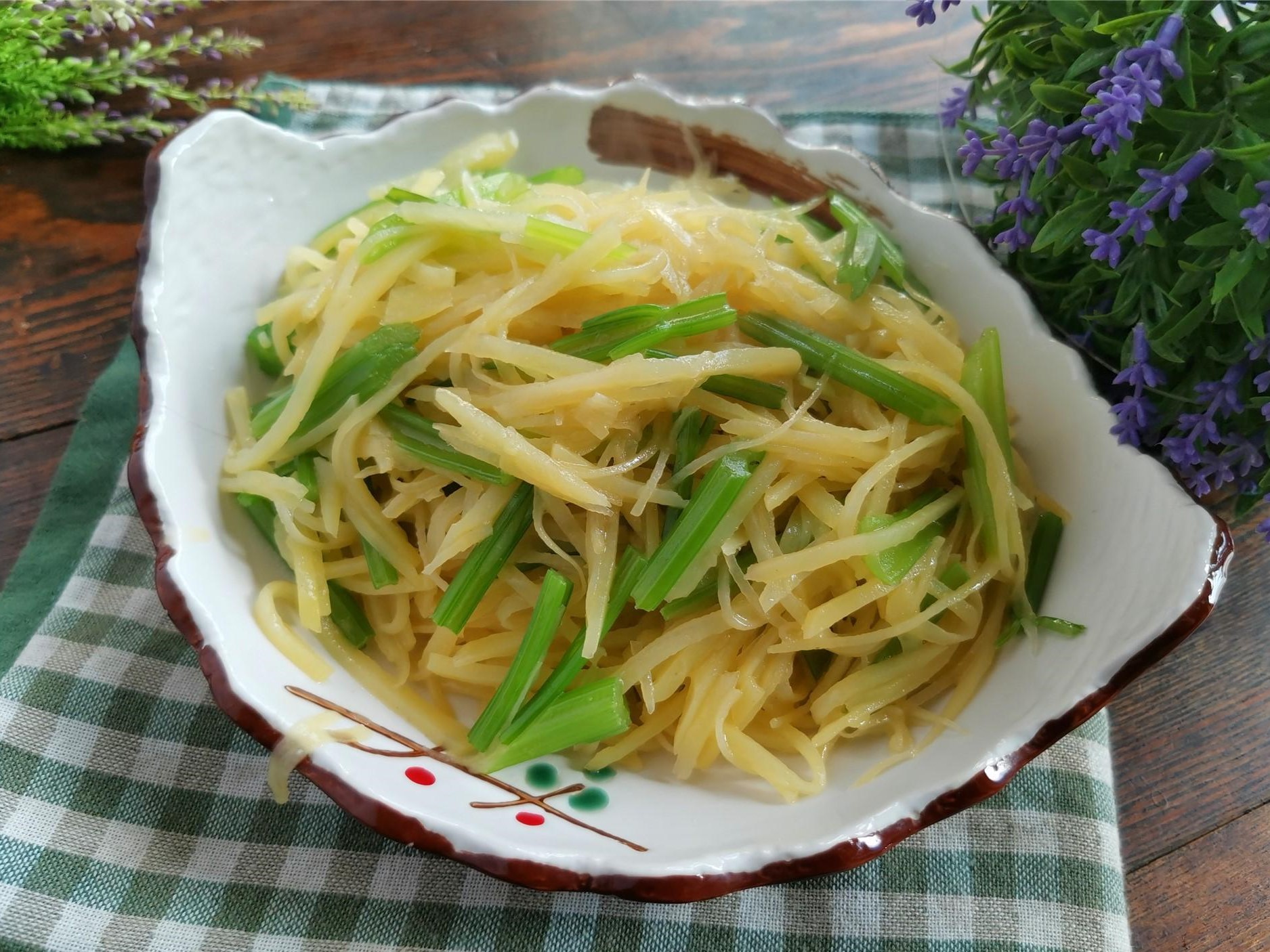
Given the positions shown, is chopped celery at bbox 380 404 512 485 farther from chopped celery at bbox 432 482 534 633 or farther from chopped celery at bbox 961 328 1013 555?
chopped celery at bbox 961 328 1013 555

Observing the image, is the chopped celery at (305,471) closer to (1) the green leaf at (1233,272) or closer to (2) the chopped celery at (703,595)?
(2) the chopped celery at (703,595)

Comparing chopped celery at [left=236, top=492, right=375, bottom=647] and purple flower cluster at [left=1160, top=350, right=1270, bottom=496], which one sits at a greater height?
purple flower cluster at [left=1160, top=350, right=1270, bottom=496]

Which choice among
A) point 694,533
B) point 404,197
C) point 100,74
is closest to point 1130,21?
point 694,533

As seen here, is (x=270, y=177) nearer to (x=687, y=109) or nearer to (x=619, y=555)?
(x=687, y=109)

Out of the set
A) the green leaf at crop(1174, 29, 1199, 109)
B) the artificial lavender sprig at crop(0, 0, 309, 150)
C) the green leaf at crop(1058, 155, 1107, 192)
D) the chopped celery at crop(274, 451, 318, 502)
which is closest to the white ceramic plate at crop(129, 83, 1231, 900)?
the chopped celery at crop(274, 451, 318, 502)

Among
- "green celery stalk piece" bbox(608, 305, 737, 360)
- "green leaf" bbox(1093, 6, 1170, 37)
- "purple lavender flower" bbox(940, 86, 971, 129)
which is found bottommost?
"green celery stalk piece" bbox(608, 305, 737, 360)

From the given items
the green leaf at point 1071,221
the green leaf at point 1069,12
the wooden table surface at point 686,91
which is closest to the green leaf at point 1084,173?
the green leaf at point 1071,221

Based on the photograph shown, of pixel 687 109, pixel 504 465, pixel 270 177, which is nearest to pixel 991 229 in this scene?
pixel 687 109
